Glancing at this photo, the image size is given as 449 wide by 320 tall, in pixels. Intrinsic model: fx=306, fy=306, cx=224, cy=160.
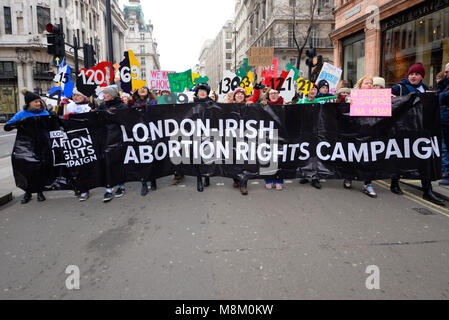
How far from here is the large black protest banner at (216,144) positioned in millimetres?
5316

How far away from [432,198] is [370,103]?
182 centimetres

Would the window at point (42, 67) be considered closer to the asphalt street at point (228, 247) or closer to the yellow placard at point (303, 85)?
the yellow placard at point (303, 85)

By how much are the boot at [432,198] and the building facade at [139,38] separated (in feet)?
410

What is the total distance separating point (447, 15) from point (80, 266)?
42.3 ft

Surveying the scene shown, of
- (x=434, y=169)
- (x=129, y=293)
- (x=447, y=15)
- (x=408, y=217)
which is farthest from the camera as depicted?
(x=447, y=15)

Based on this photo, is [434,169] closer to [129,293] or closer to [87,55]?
[129,293]

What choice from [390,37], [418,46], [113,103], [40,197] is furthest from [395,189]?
[390,37]

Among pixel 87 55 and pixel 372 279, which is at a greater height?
pixel 87 55

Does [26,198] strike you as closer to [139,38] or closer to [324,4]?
[324,4]

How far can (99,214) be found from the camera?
4.52m

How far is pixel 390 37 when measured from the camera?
13.7 meters

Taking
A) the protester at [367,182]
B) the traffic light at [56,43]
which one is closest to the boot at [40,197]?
the protester at [367,182]
